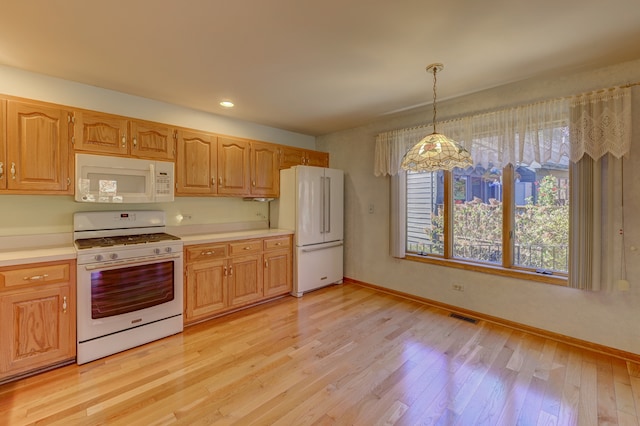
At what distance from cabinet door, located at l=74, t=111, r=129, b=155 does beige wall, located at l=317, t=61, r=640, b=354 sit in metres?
2.95

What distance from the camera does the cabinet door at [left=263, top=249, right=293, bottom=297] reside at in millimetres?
3744

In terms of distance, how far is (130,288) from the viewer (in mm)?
2602

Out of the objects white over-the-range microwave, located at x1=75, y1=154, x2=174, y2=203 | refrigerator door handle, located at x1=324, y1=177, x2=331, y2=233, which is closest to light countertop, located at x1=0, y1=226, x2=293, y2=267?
white over-the-range microwave, located at x1=75, y1=154, x2=174, y2=203

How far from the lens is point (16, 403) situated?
191 centimetres

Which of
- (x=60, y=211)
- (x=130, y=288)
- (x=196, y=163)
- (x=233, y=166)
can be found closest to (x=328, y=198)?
(x=233, y=166)

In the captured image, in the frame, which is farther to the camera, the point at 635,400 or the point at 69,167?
the point at 69,167

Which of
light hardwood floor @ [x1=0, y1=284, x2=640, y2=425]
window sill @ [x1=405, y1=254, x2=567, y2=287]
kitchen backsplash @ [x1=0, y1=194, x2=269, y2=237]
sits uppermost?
kitchen backsplash @ [x1=0, y1=194, x2=269, y2=237]

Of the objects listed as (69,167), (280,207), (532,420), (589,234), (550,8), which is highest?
(550,8)

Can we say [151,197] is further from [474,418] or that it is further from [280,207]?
[474,418]

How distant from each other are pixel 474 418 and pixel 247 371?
5.28 feet

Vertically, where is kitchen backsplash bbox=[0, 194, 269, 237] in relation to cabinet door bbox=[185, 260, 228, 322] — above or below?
above

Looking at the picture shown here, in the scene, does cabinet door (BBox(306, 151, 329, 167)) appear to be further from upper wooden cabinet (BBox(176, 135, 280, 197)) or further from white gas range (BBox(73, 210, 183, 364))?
white gas range (BBox(73, 210, 183, 364))

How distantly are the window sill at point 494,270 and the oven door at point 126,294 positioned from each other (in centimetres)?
289

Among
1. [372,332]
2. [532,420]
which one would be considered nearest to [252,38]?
[372,332]
